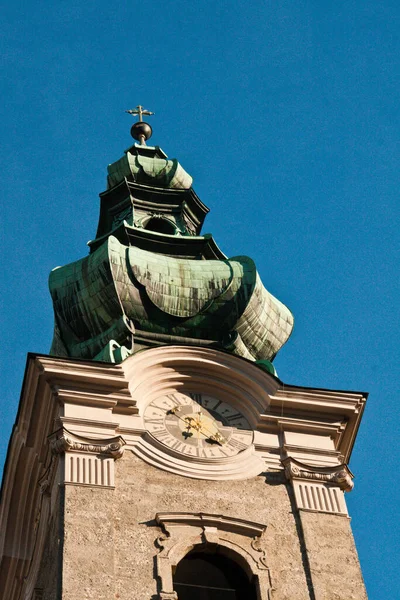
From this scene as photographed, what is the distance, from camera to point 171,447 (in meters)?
22.8

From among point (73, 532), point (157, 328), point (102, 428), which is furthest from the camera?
point (157, 328)

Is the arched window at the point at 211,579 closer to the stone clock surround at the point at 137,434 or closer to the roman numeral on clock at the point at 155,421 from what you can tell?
the stone clock surround at the point at 137,434

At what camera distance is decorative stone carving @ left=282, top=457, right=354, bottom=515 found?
22406 mm

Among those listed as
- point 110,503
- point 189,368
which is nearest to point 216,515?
point 110,503

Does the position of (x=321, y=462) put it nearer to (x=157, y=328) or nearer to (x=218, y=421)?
(x=218, y=421)

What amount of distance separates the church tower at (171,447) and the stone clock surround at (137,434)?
0.02 m

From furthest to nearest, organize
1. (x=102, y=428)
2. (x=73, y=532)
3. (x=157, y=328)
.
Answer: (x=157, y=328)
(x=102, y=428)
(x=73, y=532)

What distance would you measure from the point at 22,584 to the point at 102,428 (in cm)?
246

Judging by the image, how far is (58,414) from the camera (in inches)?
899

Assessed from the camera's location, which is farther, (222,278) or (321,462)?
(222,278)

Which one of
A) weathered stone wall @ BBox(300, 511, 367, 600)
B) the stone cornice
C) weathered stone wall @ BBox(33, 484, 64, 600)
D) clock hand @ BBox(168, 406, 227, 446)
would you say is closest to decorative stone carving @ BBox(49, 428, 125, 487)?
weathered stone wall @ BBox(33, 484, 64, 600)

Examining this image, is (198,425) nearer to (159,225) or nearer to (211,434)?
(211,434)

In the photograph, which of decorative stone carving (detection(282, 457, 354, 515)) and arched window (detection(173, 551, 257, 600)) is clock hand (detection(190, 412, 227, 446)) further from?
arched window (detection(173, 551, 257, 600))

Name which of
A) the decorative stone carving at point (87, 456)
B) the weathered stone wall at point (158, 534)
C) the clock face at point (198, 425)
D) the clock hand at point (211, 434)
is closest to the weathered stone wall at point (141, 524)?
the weathered stone wall at point (158, 534)
